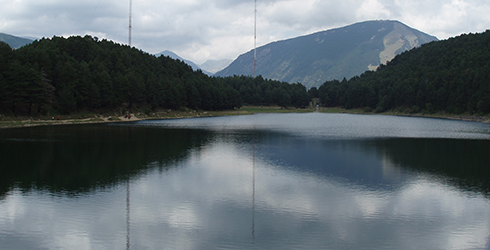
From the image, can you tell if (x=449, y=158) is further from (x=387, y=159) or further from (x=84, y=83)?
(x=84, y=83)

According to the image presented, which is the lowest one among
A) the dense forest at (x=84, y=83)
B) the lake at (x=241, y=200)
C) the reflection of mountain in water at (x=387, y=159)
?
the lake at (x=241, y=200)

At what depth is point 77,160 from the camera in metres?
37.2

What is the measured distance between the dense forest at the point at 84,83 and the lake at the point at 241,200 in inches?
1747

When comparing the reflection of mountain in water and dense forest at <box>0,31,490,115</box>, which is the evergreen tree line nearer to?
dense forest at <box>0,31,490,115</box>

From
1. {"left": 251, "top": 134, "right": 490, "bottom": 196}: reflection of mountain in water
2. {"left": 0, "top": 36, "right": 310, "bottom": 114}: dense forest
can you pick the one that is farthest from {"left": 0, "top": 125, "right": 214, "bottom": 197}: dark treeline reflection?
{"left": 0, "top": 36, "right": 310, "bottom": 114}: dense forest

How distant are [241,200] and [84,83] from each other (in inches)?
3508

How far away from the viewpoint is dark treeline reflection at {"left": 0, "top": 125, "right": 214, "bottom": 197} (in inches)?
1087

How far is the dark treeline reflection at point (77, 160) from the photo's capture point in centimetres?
2762

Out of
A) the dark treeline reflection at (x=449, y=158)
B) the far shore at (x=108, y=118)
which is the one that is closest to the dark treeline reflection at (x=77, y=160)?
the dark treeline reflection at (x=449, y=158)

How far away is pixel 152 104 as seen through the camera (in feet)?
440

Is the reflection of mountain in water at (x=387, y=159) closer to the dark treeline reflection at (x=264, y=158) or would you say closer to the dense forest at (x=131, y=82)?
the dark treeline reflection at (x=264, y=158)

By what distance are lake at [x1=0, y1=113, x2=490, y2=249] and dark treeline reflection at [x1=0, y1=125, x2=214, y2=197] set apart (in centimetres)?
16

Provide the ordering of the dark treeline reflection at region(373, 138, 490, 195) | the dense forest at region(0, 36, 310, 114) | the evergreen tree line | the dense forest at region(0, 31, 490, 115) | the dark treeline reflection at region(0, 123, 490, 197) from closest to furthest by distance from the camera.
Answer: the dark treeline reflection at region(0, 123, 490, 197)
the dark treeline reflection at region(373, 138, 490, 195)
the dense forest at region(0, 36, 310, 114)
the dense forest at region(0, 31, 490, 115)
the evergreen tree line

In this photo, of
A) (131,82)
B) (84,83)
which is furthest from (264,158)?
(131,82)
